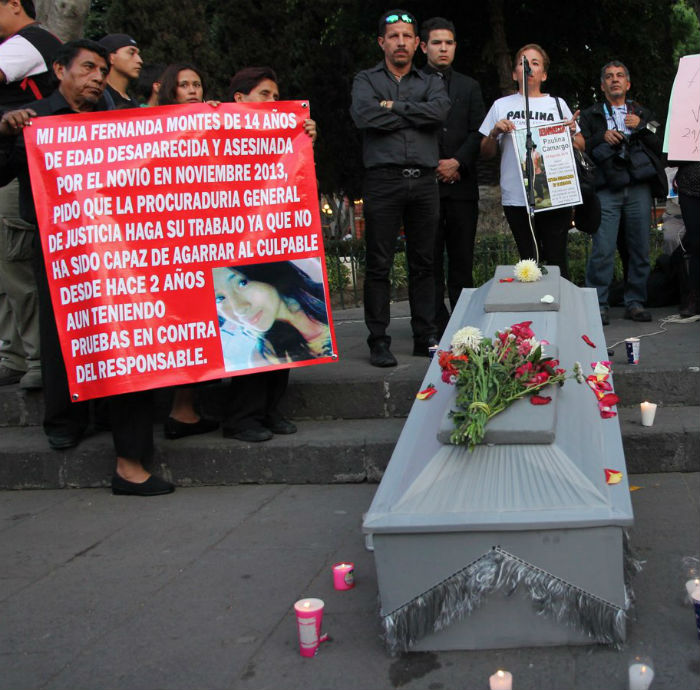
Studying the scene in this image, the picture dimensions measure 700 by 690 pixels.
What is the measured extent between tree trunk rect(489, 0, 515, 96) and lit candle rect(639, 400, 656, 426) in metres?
10.9

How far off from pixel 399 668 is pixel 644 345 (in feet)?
11.6

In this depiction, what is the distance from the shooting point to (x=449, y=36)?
594 centimetres

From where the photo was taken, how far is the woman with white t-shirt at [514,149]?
5938mm

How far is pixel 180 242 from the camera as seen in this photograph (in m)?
4.59

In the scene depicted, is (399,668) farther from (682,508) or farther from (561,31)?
(561,31)

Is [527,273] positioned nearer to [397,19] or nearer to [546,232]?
[546,232]

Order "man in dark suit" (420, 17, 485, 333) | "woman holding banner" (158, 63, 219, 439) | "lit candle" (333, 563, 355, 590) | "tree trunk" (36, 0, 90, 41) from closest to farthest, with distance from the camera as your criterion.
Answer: "lit candle" (333, 563, 355, 590), "woman holding banner" (158, 63, 219, 439), "man in dark suit" (420, 17, 485, 333), "tree trunk" (36, 0, 90, 41)

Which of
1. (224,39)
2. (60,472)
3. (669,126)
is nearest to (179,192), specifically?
(60,472)

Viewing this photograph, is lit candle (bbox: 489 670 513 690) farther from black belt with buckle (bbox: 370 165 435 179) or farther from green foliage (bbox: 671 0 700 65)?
green foliage (bbox: 671 0 700 65)

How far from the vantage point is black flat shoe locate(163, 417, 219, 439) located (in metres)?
4.96

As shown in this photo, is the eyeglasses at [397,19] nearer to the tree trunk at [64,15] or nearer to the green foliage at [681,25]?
the tree trunk at [64,15]

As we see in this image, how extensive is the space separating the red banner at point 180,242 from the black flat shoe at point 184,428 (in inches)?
18.9

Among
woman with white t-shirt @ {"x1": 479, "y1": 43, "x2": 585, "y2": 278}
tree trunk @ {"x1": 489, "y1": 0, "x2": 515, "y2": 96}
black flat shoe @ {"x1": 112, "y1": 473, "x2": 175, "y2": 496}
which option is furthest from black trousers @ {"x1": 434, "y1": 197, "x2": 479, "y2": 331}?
tree trunk @ {"x1": 489, "y1": 0, "x2": 515, "y2": 96}

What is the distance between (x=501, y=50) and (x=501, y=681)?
13882 mm
